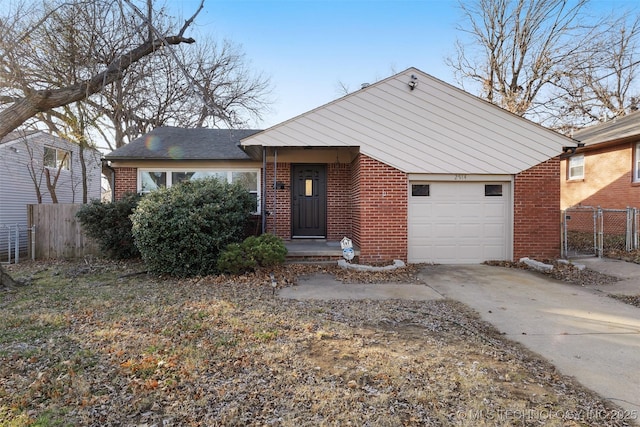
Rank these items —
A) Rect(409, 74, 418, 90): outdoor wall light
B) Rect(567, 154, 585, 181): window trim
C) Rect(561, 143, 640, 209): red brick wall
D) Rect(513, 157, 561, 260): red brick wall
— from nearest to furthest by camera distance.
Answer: Rect(409, 74, 418, 90): outdoor wall light, Rect(513, 157, 561, 260): red brick wall, Rect(561, 143, 640, 209): red brick wall, Rect(567, 154, 585, 181): window trim

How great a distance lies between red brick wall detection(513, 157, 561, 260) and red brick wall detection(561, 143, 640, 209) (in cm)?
517

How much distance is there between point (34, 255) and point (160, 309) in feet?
27.0

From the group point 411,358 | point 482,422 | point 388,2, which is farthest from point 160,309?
point 388,2

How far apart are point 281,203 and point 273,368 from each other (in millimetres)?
7590

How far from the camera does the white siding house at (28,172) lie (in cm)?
1255

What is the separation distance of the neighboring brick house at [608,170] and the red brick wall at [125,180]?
1308 centimetres

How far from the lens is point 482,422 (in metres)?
2.44

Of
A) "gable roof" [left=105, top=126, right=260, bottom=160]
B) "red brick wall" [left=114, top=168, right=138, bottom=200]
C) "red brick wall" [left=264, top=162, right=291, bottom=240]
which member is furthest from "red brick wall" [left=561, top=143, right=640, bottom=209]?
"red brick wall" [left=114, top=168, right=138, bottom=200]

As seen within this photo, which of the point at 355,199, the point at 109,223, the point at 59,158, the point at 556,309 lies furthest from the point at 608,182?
the point at 59,158

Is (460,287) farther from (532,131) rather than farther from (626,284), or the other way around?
(532,131)

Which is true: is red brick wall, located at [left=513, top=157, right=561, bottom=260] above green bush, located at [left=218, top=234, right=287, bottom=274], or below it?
above

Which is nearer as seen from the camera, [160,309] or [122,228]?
[160,309]

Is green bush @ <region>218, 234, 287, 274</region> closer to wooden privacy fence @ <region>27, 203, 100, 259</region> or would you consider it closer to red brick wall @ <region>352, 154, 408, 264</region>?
red brick wall @ <region>352, 154, 408, 264</region>

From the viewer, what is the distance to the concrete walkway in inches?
129
